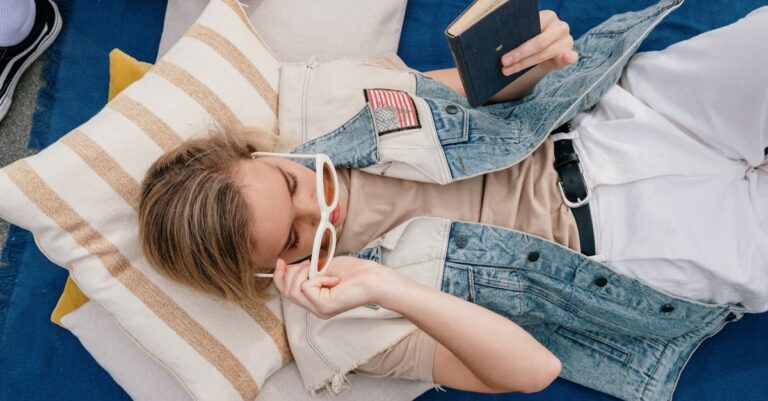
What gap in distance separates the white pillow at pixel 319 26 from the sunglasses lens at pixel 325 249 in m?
0.76

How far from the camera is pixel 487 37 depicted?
127 centimetres

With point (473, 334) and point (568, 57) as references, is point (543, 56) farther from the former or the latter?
point (473, 334)

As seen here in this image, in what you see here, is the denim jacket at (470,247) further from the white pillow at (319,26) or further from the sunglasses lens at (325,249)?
the white pillow at (319,26)

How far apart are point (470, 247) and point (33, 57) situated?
6.31 feet

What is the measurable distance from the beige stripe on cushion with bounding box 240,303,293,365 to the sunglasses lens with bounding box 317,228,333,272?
0.26 metres

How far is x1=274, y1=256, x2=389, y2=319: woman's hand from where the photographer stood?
1317mm

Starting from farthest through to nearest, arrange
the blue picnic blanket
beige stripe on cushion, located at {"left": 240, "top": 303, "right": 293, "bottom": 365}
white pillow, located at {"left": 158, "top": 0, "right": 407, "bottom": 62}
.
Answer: white pillow, located at {"left": 158, "top": 0, "right": 407, "bottom": 62}
the blue picnic blanket
beige stripe on cushion, located at {"left": 240, "top": 303, "right": 293, "bottom": 365}

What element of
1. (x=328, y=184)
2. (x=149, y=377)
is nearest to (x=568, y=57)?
(x=328, y=184)

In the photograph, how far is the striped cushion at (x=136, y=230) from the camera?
61.0 inches

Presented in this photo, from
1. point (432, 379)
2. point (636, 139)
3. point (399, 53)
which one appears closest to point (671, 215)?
point (636, 139)

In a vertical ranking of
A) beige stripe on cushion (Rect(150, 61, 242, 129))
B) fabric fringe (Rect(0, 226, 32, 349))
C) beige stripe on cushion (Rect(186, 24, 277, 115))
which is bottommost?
fabric fringe (Rect(0, 226, 32, 349))

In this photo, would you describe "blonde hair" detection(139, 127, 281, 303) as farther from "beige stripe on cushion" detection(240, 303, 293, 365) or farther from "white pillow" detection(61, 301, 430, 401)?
"white pillow" detection(61, 301, 430, 401)

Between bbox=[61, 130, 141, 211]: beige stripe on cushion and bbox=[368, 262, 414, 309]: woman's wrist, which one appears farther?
bbox=[61, 130, 141, 211]: beige stripe on cushion

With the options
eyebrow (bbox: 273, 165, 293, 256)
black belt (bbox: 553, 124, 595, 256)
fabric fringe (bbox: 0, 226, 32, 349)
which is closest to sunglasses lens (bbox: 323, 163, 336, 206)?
eyebrow (bbox: 273, 165, 293, 256)
